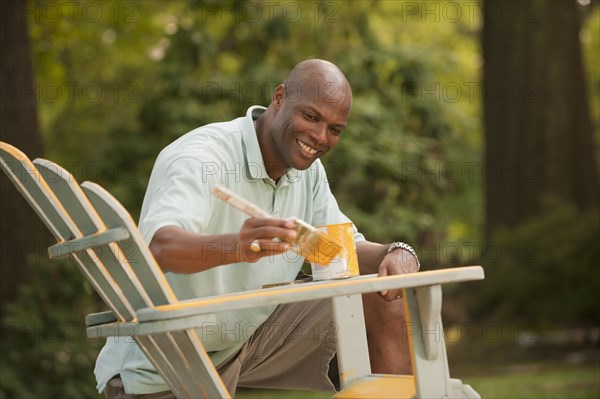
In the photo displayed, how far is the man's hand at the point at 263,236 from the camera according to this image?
283 cm

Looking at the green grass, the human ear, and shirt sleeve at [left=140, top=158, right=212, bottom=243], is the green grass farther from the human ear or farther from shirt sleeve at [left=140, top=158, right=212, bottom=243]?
shirt sleeve at [left=140, top=158, right=212, bottom=243]

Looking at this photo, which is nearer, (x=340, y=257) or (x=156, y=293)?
(x=156, y=293)

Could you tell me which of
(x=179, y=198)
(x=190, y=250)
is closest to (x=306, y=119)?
(x=179, y=198)

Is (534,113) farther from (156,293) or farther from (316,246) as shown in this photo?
(156,293)

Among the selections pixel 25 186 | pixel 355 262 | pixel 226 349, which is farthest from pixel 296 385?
pixel 25 186

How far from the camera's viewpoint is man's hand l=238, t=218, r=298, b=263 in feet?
9.29

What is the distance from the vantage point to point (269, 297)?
2.91m

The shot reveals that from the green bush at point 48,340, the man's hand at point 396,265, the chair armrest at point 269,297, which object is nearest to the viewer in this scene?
the chair armrest at point 269,297

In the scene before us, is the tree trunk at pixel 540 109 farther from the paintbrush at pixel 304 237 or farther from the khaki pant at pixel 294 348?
the paintbrush at pixel 304 237

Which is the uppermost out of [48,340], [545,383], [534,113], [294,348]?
[294,348]

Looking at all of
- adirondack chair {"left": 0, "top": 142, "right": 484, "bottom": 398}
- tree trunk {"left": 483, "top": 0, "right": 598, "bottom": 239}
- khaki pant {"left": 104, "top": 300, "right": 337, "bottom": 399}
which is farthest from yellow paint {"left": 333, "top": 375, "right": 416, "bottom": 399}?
tree trunk {"left": 483, "top": 0, "right": 598, "bottom": 239}

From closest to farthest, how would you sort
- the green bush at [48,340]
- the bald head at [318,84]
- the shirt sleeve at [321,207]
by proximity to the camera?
the bald head at [318,84]
the shirt sleeve at [321,207]
the green bush at [48,340]

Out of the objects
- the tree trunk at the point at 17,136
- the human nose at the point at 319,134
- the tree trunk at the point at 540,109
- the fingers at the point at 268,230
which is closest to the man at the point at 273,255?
the human nose at the point at 319,134

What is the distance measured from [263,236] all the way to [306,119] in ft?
3.23
